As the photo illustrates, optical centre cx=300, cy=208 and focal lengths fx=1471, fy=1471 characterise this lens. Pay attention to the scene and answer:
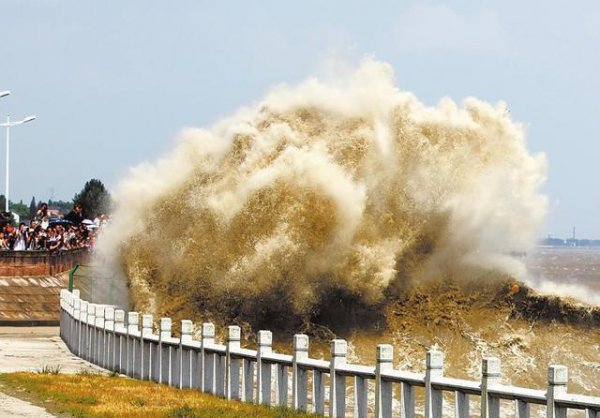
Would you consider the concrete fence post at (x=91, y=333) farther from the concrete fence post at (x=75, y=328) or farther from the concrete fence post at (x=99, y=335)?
the concrete fence post at (x=75, y=328)

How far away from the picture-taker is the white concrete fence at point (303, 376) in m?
13.2

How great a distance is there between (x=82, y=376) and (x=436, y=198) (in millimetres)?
7792

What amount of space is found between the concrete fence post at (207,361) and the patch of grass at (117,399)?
0.19 m

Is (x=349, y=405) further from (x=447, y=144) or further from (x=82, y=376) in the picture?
(x=447, y=144)

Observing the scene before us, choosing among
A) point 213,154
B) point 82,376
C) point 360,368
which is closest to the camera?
point 360,368

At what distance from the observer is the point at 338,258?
2544 cm

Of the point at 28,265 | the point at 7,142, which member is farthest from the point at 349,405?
the point at 7,142

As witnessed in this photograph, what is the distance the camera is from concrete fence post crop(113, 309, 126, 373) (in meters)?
23.4

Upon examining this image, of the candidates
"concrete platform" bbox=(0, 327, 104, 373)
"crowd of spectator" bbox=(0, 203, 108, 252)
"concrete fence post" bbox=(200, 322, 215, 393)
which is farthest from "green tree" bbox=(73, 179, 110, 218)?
"concrete fence post" bbox=(200, 322, 215, 393)

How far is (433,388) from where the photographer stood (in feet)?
46.0

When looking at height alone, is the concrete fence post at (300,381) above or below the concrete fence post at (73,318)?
below

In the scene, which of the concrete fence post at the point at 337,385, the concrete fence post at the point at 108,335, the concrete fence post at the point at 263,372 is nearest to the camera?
the concrete fence post at the point at 337,385

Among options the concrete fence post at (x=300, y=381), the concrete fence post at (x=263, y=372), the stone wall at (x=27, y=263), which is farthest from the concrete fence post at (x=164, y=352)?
the stone wall at (x=27, y=263)

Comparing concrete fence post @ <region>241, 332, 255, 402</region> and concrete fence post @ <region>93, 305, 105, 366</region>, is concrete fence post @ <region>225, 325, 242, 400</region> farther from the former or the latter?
concrete fence post @ <region>93, 305, 105, 366</region>
